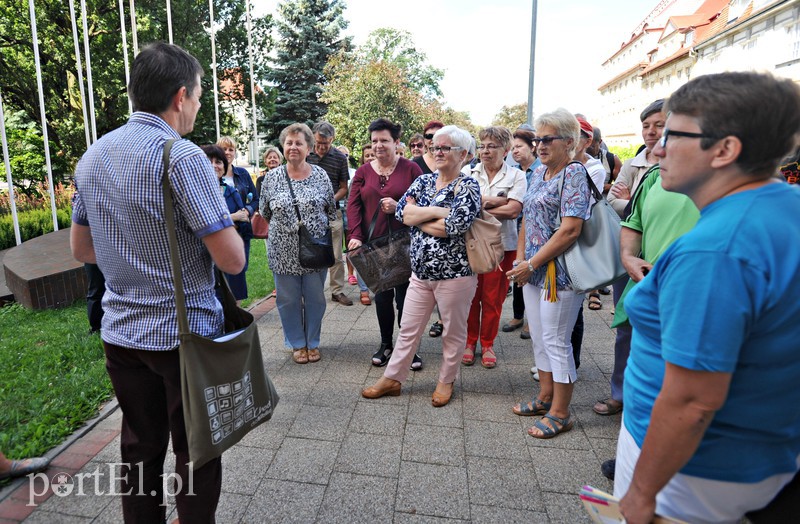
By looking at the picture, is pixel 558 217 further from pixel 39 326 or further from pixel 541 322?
pixel 39 326

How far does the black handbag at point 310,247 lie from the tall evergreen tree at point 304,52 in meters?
27.0

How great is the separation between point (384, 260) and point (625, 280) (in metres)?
1.88

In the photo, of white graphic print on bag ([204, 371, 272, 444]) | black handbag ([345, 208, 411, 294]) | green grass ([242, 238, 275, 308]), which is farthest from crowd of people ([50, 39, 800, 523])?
green grass ([242, 238, 275, 308])

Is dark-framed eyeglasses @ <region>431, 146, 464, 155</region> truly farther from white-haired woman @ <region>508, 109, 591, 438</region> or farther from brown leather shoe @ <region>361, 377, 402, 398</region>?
brown leather shoe @ <region>361, 377, 402, 398</region>

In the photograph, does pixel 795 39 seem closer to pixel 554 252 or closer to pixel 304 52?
pixel 304 52

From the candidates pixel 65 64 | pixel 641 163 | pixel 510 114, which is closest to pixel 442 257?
pixel 641 163

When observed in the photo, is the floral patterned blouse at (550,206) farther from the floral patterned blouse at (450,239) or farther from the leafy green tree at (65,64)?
the leafy green tree at (65,64)

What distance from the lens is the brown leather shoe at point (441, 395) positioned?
3617 mm

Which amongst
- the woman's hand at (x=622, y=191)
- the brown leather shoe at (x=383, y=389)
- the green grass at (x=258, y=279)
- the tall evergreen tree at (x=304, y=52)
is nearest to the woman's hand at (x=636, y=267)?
the woman's hand at (x=622, y=191)

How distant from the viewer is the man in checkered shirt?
1696 millimetres

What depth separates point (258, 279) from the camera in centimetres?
749

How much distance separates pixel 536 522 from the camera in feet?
7.82

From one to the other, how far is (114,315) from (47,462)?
1567mm

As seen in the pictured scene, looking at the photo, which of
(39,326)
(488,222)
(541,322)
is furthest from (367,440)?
(39,326)
